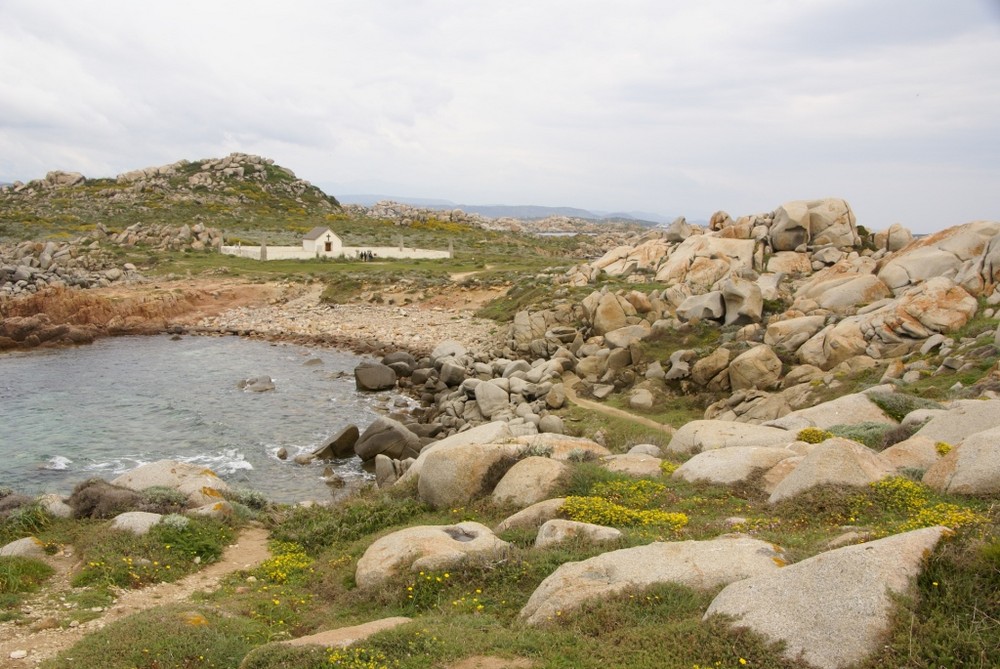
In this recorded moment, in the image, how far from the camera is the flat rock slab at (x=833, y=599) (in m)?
7.28

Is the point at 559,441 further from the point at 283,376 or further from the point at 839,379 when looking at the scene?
the point at 283,376

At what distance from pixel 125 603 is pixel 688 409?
2086 cm

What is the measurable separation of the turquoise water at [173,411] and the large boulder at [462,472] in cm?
763

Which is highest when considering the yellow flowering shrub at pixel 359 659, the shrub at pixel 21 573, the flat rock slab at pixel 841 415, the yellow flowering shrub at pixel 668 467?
the flat rock slab at pixel 841 415

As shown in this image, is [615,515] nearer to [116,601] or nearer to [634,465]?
[634,465]

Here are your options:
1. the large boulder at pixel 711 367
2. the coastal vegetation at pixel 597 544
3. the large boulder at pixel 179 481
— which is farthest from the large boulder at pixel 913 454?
the large boulder at pixel 179 481

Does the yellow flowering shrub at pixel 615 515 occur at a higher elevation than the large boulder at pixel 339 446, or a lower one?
higher

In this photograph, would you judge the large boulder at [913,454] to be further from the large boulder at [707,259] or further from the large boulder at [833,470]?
the large boulder at [707,259]

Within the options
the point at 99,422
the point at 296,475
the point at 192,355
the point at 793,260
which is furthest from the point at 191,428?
the point at 793,260

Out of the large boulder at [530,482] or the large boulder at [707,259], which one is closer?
the large boulder at [530,482]

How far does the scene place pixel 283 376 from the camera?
38.7 m

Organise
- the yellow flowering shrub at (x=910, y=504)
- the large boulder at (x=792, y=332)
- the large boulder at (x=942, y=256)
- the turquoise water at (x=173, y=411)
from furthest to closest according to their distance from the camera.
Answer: the large boulder at (x=942, y=256)
the large boulder at (x=792, y=332)
the turquoise water at (x=173, y=411)
the yellow flowering shrub at (x=910, y=504)

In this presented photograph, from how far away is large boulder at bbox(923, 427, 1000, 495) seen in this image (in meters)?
12.2

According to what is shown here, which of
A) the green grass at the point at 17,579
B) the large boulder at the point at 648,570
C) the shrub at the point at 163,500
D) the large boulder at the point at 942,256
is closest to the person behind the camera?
the large boulder at the point at 648,570
